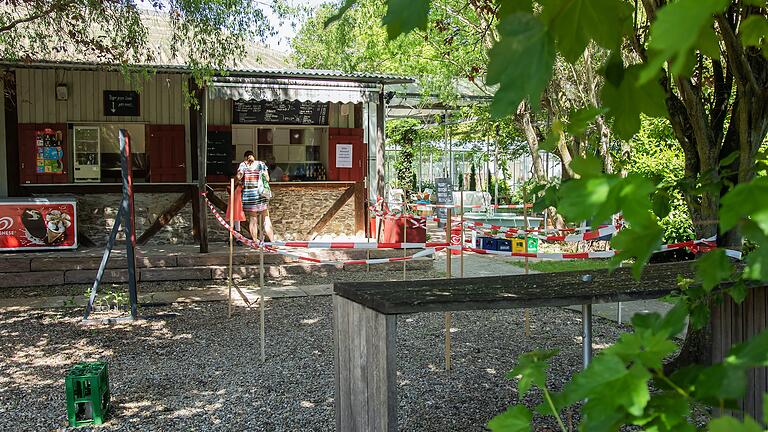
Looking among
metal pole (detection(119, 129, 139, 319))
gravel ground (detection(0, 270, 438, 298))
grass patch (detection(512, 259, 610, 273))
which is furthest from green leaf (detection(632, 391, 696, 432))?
grass patch (detection(512, 259, 610, 273))

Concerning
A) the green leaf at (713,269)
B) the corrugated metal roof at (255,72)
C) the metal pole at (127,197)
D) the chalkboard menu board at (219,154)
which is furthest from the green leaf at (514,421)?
the chalkboard menu board at (219,154)

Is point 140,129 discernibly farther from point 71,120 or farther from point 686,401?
point 686,401

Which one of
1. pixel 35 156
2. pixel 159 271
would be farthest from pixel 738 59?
pixel 35 156

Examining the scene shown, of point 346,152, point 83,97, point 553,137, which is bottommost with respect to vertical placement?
point 553,137

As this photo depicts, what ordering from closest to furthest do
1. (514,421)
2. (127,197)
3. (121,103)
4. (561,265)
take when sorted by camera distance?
(514,421) < (127,197) < (561,265) < (121,103)

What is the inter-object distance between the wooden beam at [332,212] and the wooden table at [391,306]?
10.2 metres

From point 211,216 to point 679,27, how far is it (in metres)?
13.7

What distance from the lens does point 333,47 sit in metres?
22.1

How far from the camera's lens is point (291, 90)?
12.8 meters

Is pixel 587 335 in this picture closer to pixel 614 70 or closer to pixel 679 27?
pixel 614 70

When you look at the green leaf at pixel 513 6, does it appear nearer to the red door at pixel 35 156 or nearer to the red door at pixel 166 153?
→ the red door at pixel 166 153

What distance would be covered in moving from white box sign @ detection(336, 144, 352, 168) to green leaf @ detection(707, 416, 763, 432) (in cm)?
1383

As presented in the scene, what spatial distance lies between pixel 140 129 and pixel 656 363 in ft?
44.6

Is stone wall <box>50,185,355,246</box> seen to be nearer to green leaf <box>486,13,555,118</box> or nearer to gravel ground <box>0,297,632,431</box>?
gravel ground <box>0,297,632,431</box>
